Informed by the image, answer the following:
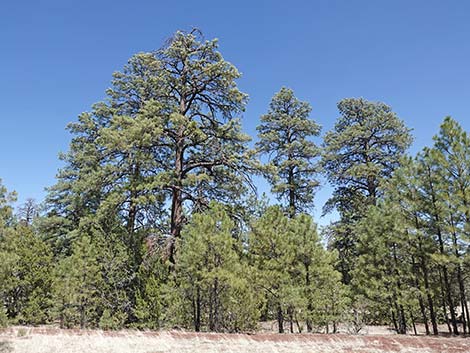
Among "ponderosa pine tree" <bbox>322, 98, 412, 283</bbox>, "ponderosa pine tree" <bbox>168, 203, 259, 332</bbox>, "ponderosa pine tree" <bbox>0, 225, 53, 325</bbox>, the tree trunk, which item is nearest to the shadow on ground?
"ponderosa pine tree" <bbox>168, 203, 259, 332</bbox>

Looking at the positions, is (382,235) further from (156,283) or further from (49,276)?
(49,276)

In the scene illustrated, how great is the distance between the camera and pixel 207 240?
10.9m

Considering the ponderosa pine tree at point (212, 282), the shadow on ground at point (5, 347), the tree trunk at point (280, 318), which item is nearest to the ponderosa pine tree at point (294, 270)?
the tree trunk at point (280, 318)

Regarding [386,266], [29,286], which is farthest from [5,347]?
[386,266]

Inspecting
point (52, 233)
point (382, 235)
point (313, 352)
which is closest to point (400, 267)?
point (382, 235)

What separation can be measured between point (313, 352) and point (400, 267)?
6806mm

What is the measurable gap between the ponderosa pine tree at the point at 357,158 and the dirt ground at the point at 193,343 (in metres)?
11.9

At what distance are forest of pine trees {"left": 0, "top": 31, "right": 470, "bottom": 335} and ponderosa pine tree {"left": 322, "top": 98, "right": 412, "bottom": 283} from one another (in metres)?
5.87

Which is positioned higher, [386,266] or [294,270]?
[386,266]

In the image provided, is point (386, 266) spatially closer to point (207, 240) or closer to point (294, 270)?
point (294, 270)

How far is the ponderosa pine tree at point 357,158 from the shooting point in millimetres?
21922

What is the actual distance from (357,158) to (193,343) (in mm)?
18320

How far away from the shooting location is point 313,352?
8531 mm

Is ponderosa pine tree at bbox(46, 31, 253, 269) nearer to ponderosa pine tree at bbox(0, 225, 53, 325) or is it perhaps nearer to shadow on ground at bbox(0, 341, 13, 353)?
ponderosa pine tree at bbox(0, 225, 53, 325)
